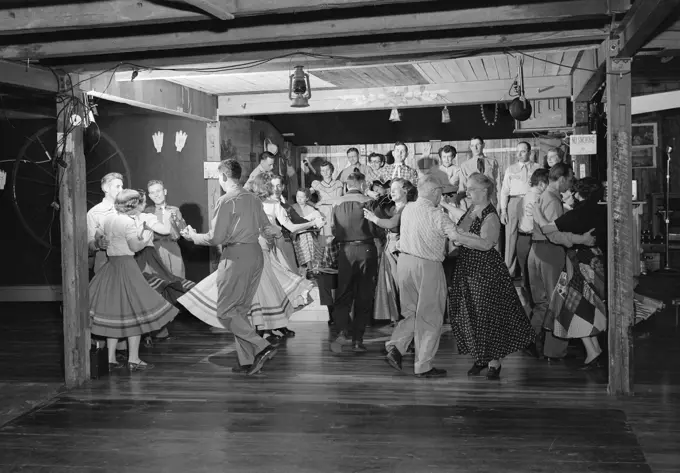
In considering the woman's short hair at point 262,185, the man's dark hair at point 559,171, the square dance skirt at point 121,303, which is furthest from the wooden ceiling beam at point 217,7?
the man's dark hair at point 559,171

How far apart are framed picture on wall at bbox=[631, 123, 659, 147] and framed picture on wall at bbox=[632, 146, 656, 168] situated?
0.09m

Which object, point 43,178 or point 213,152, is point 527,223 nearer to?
point 213,152

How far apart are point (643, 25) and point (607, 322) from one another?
2.55 m

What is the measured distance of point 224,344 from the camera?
814 cm

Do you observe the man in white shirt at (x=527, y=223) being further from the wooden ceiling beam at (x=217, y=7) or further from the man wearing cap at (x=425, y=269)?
the wooden ceiling beam at (x=217, y=7)

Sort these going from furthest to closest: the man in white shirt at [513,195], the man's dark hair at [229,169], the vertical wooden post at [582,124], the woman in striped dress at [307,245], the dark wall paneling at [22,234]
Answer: the dark wall paneling at [22,234] < the man in white shirt at [513,195] < the woman in striped dress at [307,245] < the vertical wooden post at [582,124] < the man's dark hair at [229,169]

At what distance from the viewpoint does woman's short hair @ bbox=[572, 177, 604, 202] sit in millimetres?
6586

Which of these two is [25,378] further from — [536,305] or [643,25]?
[643,25]

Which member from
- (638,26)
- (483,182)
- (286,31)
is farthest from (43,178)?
(638,26)

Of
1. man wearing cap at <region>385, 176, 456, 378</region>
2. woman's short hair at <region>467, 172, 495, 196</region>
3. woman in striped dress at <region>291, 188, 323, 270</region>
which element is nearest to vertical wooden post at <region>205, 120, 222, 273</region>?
woman in striped dress at <region>291, 188, 323, 270</region>

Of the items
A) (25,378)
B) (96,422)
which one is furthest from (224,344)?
(96,422)

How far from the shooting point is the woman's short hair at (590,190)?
259 inches

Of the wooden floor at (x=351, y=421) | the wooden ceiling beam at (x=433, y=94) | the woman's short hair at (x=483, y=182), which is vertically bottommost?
the wooden floor at (x=351, y=421)

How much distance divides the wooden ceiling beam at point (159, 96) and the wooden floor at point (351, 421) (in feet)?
9.03
